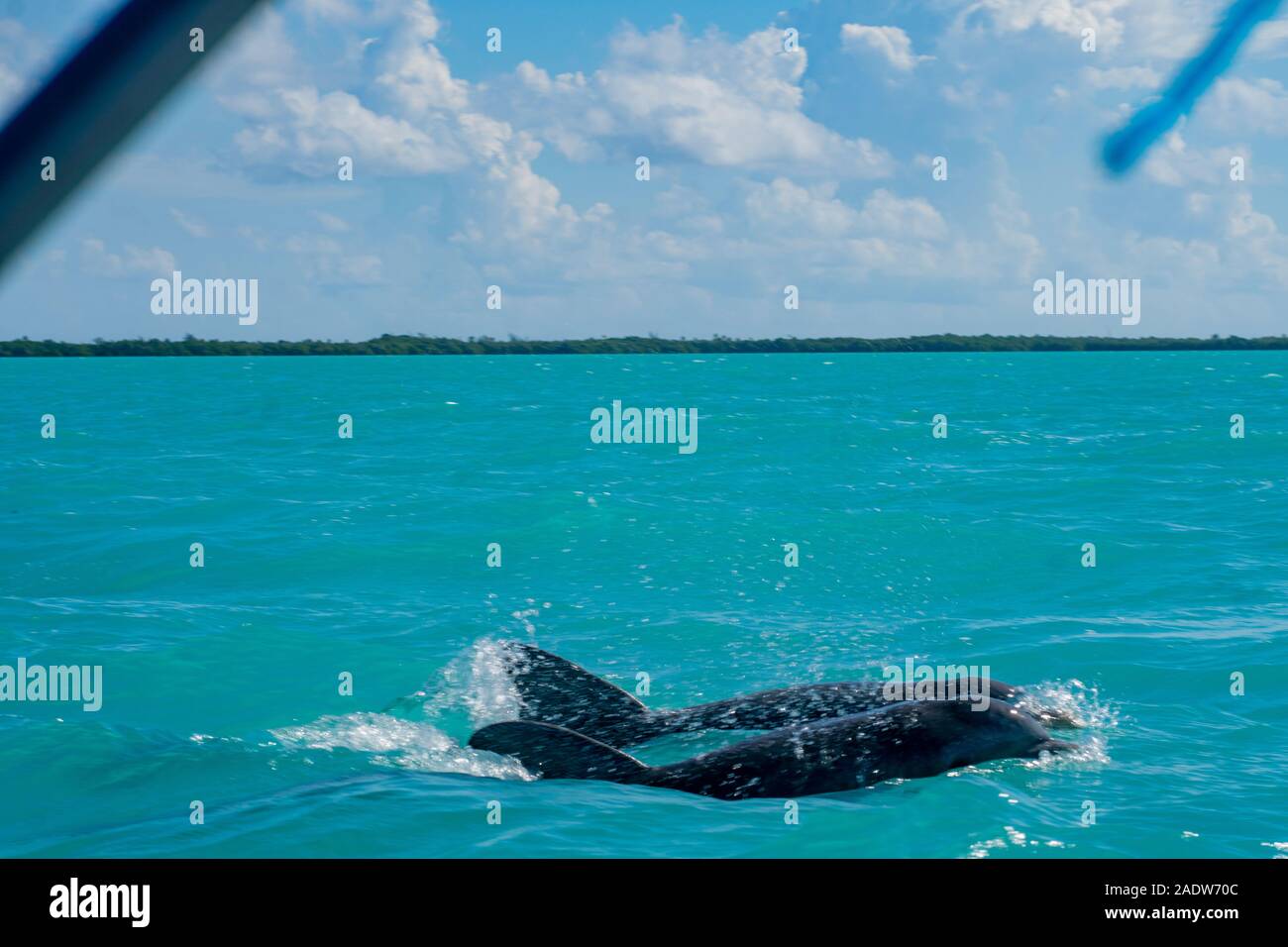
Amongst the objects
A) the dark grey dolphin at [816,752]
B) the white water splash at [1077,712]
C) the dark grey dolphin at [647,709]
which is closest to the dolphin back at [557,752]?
the dark grey dolphin at [816,752]

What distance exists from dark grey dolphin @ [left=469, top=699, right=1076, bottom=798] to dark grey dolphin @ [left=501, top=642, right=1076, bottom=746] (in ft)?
3.07

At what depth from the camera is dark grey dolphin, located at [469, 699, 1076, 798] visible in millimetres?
8328

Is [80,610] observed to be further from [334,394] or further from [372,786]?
[334,394]

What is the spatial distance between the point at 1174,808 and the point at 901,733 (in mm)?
1924

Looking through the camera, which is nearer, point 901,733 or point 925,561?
point 901,733

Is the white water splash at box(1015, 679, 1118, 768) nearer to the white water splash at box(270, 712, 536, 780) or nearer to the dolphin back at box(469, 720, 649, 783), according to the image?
the dolphin back at box(469, 720, 649, 783)

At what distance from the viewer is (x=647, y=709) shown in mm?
10484

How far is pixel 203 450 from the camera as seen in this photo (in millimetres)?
37531

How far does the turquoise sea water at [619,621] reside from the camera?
7746mm

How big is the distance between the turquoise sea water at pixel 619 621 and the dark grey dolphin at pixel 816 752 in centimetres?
21

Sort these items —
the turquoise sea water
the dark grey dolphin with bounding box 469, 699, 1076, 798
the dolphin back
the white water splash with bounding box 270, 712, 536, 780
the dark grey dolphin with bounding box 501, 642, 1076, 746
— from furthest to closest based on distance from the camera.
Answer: the dark grey dolphin with bounding box 501, 642, 1076, 746
the white water splash with bounding box 270, 712, 536, 780
the dolphin back
the dark grey dolphin with bounding box 469, 699, 1076, 798
the turquoise sea water

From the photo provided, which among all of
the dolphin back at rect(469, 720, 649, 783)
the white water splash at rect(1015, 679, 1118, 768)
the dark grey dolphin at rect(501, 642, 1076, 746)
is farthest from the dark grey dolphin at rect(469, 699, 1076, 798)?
the dark grey dolphin at rect(501, 642, 1076, 746)

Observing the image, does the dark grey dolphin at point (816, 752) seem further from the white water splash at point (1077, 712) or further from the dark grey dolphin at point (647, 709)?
the dark grey dolphin at point (647, 709)
